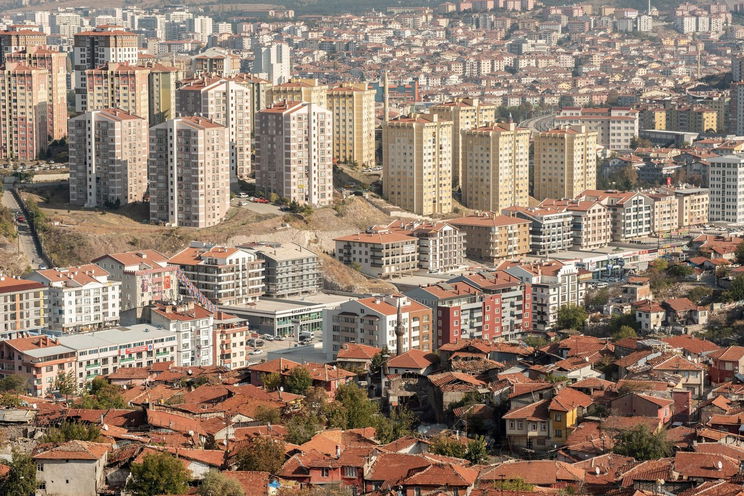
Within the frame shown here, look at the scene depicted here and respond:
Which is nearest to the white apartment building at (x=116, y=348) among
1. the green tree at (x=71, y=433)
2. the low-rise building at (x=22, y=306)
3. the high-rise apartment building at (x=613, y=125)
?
the low-rise building at (x=22, y=306)

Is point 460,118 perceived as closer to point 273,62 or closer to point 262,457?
point 273,62

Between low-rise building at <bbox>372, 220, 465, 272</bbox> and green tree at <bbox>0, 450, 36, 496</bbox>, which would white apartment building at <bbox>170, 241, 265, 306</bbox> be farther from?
green tree at <bbox>0, 450, 36, 496</bbox>

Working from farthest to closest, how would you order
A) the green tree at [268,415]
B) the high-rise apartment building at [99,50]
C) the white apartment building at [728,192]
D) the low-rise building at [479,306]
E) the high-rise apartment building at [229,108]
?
the high-rise apartment building at [99,50], the white apartment building at [728,192], the high-rise apartment building at [229,108], the low-rise building at [479,306], the green tree at [268,415]

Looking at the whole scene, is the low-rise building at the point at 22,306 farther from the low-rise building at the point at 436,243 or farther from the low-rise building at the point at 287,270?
the low-rise building at the point at 436,243

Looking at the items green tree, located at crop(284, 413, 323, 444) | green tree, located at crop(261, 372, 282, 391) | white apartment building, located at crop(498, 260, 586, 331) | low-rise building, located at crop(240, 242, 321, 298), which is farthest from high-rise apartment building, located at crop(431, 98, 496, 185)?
green tree, located at crop(284, 413, 323, 444)

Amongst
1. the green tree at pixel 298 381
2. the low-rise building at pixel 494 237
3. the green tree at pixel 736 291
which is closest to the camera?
the green tree at pixel 298 381
